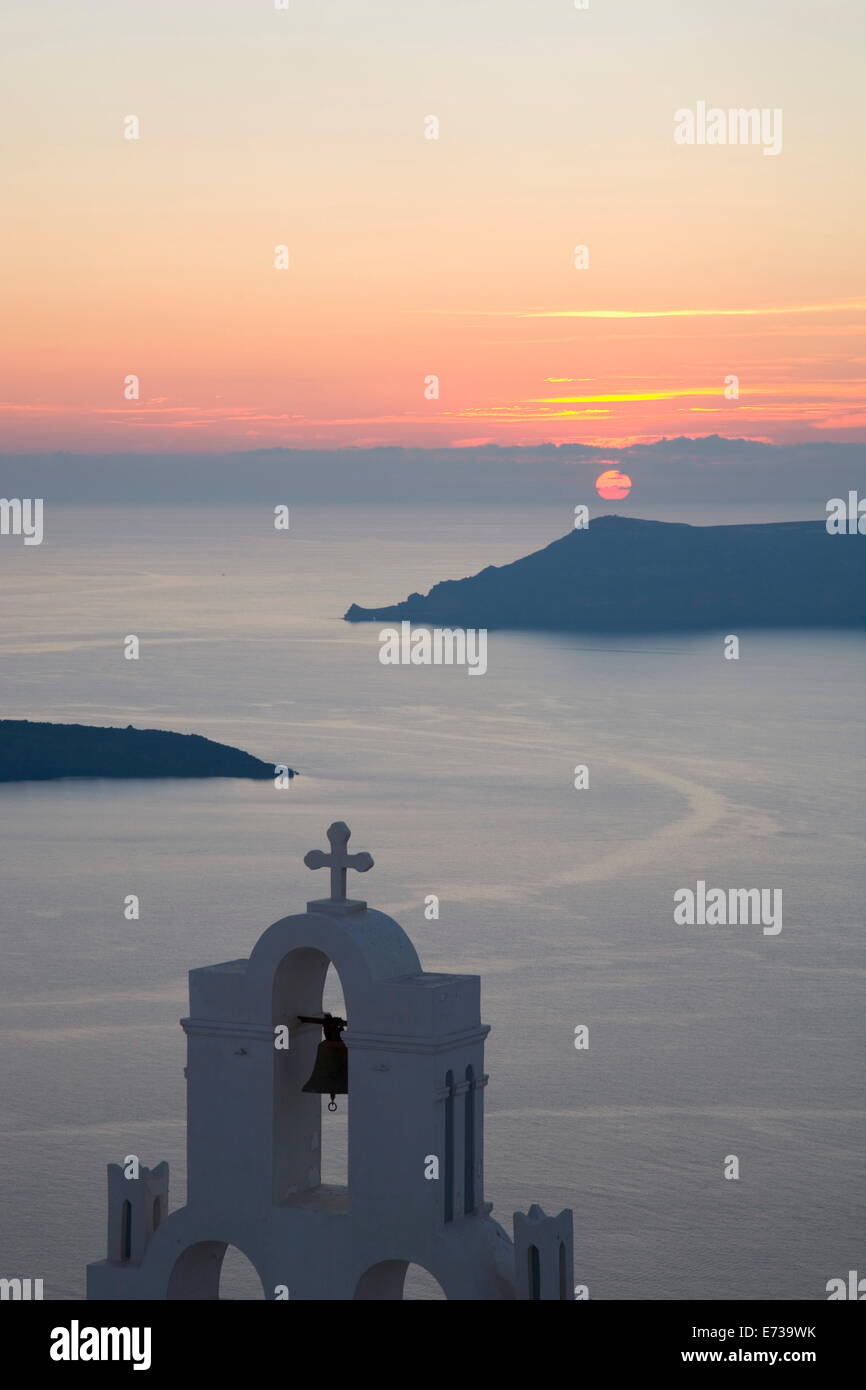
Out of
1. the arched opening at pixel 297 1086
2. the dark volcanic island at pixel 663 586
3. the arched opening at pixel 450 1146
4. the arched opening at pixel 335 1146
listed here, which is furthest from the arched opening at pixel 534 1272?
the dark volcanic island at pixel 663 586

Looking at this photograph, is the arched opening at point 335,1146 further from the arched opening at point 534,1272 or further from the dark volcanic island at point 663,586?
the dark volcanic island at point 663,586

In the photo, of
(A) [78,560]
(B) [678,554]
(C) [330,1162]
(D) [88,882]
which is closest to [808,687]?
(B) [678,554]

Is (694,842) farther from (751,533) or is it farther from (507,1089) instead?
(751,533)

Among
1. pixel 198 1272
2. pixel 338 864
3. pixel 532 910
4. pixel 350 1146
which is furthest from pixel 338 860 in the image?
pixel 532 910

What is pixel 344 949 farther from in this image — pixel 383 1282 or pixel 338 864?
pixel 383 1282

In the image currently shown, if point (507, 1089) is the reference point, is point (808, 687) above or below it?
above
